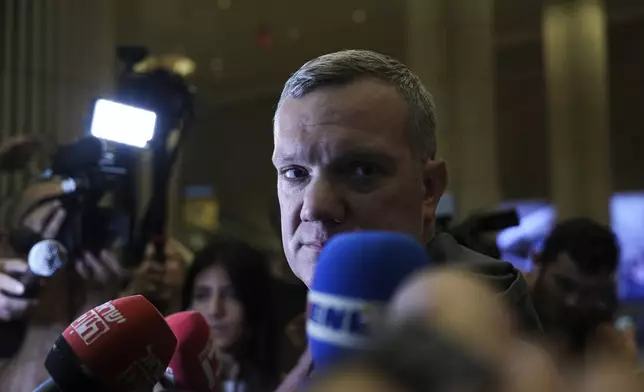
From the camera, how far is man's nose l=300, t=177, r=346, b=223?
60cm

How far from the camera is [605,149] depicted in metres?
4.91

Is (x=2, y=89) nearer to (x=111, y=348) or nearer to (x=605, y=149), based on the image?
(x=111, y=348)

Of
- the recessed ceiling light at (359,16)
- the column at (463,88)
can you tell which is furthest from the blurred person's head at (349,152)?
the recessed ceiling light at (359,16)

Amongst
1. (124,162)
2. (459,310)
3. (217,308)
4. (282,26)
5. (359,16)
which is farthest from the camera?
(282,26)

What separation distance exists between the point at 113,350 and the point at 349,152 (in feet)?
0.88

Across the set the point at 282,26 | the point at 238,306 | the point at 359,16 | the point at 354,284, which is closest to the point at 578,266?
the point at 238,306

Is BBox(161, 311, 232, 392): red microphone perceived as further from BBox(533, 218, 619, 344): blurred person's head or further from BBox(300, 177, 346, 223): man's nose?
BBox(533, 218, 619, 344): blurred person's head

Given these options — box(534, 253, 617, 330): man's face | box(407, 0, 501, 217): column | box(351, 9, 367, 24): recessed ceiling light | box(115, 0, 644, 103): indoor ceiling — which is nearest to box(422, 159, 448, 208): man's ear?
box(534, 253, 617, 330): man's face

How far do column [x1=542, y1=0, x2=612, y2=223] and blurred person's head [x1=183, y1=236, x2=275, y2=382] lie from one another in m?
3.69

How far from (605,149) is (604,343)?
5.02 meters

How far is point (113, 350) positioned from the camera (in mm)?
605

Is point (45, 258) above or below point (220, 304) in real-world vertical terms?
above

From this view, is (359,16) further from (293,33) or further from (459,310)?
(459,310)

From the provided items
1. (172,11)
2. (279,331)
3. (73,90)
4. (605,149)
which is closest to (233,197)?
(172,11)
